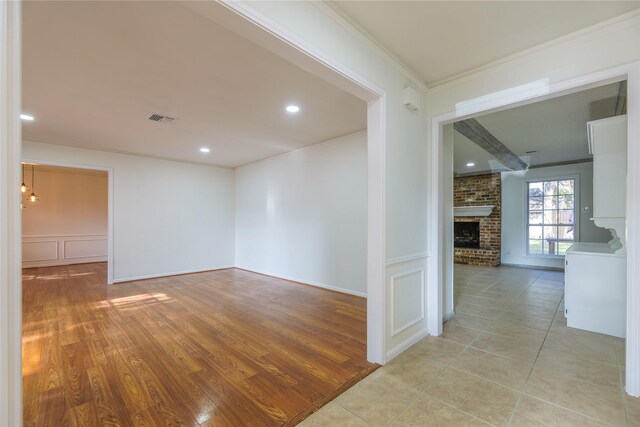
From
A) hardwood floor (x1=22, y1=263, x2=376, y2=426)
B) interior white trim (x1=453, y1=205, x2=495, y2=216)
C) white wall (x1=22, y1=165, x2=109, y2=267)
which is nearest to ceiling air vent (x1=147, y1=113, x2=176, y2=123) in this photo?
hardwood floor (x1=22, y1=263, x2=376, y2=426)

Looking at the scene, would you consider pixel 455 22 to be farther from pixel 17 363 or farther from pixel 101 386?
pixel 101 386

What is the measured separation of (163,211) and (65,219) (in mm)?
3844

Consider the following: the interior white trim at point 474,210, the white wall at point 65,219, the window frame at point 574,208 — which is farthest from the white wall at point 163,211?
the window frame at point 574,208

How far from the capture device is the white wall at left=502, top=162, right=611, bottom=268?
20.9ft

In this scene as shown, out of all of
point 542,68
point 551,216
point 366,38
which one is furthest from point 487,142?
point 551,216

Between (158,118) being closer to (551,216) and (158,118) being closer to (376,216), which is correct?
(376,216)

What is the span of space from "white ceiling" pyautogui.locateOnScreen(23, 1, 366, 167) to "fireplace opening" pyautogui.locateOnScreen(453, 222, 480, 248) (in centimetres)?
566

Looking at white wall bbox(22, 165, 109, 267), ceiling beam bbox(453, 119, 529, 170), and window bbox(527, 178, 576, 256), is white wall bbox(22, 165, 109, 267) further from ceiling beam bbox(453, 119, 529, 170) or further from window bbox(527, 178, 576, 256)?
window bbox(527, 178, 576, 256)

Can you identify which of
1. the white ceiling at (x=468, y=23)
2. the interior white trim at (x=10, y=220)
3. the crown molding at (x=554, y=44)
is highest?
the white ceiling at (x=468, y=23)

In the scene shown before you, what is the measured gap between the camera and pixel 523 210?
285 inches

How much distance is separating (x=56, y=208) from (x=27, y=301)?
4357 millimetres

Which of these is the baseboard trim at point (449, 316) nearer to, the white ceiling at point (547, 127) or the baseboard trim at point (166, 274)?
the white ceiling at point (547, 127)

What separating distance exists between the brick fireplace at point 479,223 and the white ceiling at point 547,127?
1.35 meters

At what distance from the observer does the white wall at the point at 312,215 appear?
4441 mm
